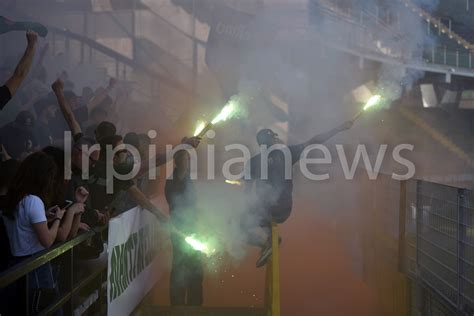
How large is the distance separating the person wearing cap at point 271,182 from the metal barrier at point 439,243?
39.9 inches

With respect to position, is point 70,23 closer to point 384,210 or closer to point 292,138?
point 292,138

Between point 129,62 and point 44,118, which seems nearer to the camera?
point 44,118

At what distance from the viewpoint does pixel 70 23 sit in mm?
7949

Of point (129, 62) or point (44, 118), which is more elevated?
point (129, 62)

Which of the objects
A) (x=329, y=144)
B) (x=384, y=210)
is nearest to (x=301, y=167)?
(x=329, y=144)

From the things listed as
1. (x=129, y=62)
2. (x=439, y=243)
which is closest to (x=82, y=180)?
(x=439, y=243)

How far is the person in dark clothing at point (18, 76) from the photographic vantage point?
2928 mm

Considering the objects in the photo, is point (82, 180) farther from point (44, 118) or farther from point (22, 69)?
point (44, 118)

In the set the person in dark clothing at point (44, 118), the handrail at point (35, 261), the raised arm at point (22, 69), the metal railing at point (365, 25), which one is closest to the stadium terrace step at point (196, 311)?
the handrail at point (35, 261)

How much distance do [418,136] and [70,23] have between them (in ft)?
38.5

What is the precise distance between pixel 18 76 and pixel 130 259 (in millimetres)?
1372

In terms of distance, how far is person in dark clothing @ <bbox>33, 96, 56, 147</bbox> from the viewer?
422 centimetres

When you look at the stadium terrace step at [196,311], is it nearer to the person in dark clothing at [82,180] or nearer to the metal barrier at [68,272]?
the metal barrier at [68,272]

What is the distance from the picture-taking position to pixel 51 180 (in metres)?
2.33
